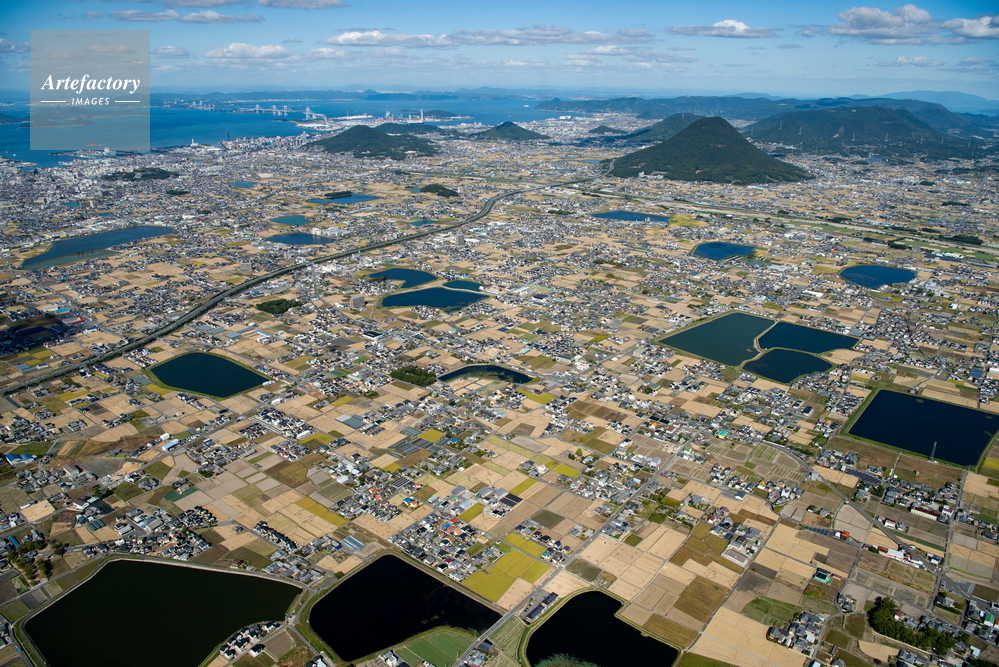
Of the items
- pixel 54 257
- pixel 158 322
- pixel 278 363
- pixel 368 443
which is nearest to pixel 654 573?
pixel 368 443

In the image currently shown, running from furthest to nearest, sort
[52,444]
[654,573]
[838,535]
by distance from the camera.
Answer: [52,444] → [838,535] → [654,573]

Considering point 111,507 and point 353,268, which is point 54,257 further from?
point 111,507

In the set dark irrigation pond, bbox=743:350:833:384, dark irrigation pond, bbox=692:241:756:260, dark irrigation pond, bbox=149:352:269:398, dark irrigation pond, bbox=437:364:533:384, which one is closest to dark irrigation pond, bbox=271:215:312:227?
dark irrigation pond, bbox=149:352:269:398

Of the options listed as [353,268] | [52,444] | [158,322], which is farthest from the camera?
[353,268]

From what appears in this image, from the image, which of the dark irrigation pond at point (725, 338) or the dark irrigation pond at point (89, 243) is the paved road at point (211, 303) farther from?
the dark irrigation pond at point (725, 338)

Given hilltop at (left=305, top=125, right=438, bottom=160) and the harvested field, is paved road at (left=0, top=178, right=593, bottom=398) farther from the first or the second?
hilltop at (left=305, top=125, right=438, bottom=160)

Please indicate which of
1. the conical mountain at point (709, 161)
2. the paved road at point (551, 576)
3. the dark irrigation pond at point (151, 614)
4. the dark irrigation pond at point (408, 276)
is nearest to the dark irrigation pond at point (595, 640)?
the paved road at point (551, 576)
